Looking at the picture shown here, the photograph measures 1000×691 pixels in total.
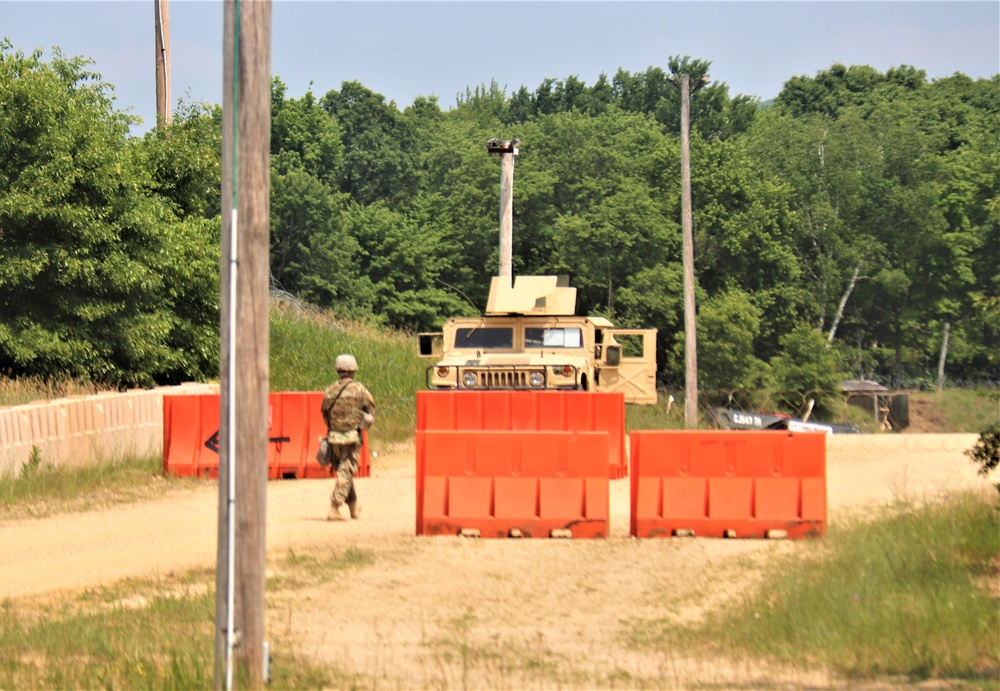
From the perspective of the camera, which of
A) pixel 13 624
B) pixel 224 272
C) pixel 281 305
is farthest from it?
pixel 281 305

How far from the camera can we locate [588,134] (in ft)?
253

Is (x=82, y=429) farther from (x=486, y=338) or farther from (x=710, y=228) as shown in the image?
(x=710, y=228)

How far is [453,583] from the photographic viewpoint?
11.3 meters

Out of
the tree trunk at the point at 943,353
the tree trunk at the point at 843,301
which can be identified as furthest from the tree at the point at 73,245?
the tree trunk at the point at 943,353

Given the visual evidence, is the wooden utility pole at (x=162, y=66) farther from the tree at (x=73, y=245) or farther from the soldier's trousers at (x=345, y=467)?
the soldier's trousers at (x=345, y=467)

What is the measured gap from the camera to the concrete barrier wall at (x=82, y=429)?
671 inches

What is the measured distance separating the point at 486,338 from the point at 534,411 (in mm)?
3053

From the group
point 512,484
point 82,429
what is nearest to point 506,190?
point 82,429

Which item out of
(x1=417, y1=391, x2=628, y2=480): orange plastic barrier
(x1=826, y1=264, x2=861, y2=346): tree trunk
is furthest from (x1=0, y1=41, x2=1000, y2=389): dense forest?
(x1=417, y1=391, x2=628, y2=480): orange plastic barrier

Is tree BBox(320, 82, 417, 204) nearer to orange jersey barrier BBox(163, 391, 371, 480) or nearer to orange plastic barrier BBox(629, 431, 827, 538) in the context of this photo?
orange jersey barrier BBox(163, 391, 371, 480)

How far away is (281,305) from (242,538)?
2990 cm

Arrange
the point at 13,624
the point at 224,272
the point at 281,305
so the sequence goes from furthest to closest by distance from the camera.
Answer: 1. the point at 281,305
2. the point at 13,624
3. the point at 224,272

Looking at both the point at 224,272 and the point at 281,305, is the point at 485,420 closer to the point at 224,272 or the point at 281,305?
the point at 224,272

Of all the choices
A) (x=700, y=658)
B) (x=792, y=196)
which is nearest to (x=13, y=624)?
(x=700, y=658)
